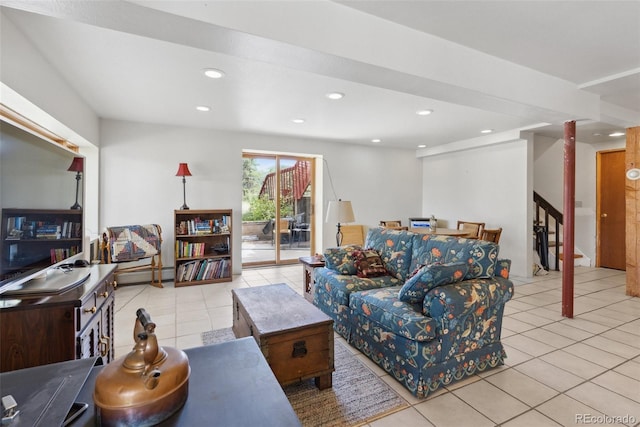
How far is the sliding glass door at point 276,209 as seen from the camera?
Answer: 5734 mm

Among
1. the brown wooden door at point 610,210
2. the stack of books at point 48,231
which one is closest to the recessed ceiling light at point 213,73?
the stack of books at point 48,231

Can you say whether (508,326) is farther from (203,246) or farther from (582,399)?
(203,246)

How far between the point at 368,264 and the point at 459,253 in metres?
0.91

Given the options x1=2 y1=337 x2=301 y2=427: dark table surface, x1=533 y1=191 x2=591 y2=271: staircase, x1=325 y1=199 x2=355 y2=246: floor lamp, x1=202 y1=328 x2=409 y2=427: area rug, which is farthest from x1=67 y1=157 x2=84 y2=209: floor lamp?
x1=533 y1=191 x2=591 y2=271: staircase

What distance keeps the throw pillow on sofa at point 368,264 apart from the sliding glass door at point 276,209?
301 cm

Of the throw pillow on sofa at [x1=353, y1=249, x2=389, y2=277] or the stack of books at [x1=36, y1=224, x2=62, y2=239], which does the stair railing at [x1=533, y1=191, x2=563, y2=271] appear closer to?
the throw pillow on sofa at [x1=353, y1=249, x2=389, y2=277]

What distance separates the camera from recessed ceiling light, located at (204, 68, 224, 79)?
2771 mm

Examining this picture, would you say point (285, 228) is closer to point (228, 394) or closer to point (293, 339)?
point (293, 339)

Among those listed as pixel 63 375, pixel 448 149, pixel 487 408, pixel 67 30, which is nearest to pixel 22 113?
pixel 67 30

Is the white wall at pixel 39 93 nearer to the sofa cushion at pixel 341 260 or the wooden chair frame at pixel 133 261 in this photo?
the wooden chair frame at pixel 133 261

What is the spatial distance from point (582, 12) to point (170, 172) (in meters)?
4.97

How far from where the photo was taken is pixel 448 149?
614cm

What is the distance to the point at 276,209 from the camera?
5.98m

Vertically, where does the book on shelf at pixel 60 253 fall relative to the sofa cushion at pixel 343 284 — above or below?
above
